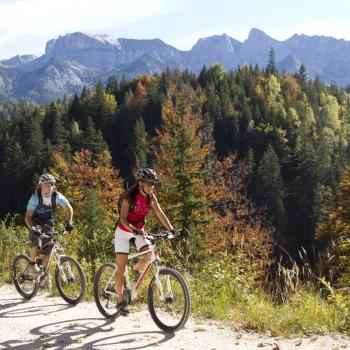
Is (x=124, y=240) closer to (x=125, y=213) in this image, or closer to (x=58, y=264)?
(x=125, y=213)

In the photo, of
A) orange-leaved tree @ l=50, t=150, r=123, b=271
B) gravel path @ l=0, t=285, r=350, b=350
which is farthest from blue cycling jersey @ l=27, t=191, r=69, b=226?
orange-leaved tree @ l=50, t=150, r=123, b=271

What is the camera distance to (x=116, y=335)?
6824mm

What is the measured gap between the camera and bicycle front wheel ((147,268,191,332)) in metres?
6.76

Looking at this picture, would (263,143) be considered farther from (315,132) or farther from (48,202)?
(48,202)

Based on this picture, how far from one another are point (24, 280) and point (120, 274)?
10.2 ft

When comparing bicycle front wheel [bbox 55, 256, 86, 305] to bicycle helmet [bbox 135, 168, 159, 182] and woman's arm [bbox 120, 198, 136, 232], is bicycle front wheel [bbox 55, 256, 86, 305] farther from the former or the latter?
bicycle helmet [bbox 135, 168, 159, 182]

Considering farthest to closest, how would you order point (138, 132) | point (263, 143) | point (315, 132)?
point (315, 132) → point (263, 143) → point (138, 132)

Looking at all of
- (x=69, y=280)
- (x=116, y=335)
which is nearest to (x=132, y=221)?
(x=116, y=335)

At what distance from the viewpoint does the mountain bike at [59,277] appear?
8656 millimetres

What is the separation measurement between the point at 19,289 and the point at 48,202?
196 cm

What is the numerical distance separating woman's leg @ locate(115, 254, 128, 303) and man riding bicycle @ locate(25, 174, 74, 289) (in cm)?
203

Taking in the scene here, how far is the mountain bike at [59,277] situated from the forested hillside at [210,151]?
12513 mm

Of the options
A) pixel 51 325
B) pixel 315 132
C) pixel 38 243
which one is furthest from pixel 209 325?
pixel 315 132

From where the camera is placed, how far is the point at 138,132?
87.5 meters
